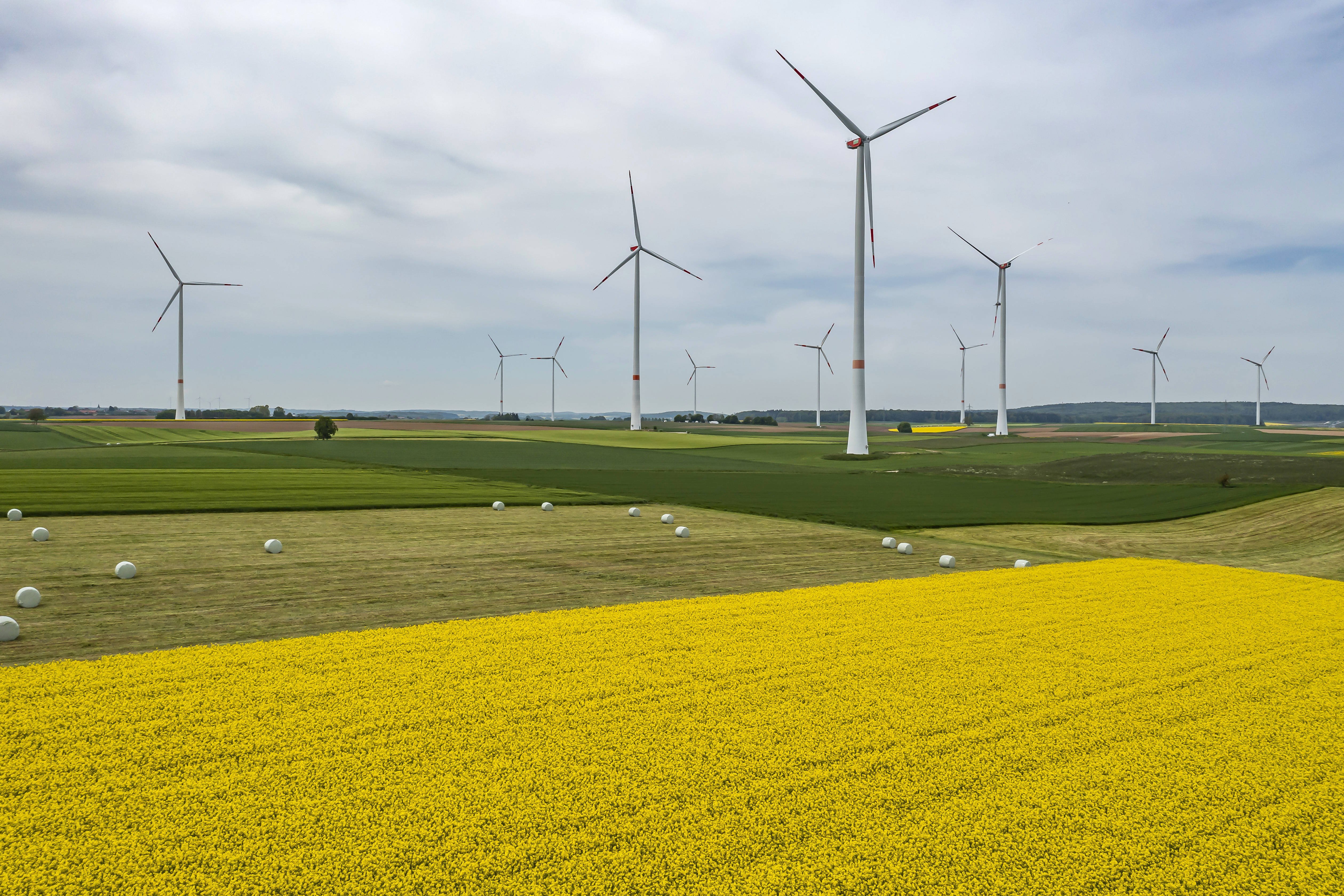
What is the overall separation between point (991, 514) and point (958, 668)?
1801 centimetres

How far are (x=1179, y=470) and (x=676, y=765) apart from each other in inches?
1730

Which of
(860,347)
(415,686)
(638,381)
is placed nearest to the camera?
(415,686)

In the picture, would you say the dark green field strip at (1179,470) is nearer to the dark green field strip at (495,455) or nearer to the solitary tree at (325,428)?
the dark green field strip at (495,455)

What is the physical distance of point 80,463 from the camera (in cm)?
3947

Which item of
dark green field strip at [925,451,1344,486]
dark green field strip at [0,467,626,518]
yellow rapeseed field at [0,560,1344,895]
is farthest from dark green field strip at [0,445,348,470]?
dark green field strip at [925,451,1344,486]

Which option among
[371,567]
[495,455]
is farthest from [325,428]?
[371,567]

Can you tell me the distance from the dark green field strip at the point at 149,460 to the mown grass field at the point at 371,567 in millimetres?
19519

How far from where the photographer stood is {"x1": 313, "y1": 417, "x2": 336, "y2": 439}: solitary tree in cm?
7319

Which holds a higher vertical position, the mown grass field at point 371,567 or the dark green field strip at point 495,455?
the dark green field strip at point 495,455

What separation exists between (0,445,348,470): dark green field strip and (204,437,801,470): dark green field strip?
2.24m

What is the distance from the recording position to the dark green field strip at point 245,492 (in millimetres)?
22547

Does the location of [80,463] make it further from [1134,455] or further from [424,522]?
[1134,455]

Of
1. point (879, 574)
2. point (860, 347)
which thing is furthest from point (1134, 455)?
point (879, 574)

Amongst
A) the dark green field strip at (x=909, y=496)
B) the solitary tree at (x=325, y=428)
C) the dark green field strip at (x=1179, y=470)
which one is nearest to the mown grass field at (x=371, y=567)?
the dark green field strip at (x=909, y=496)
